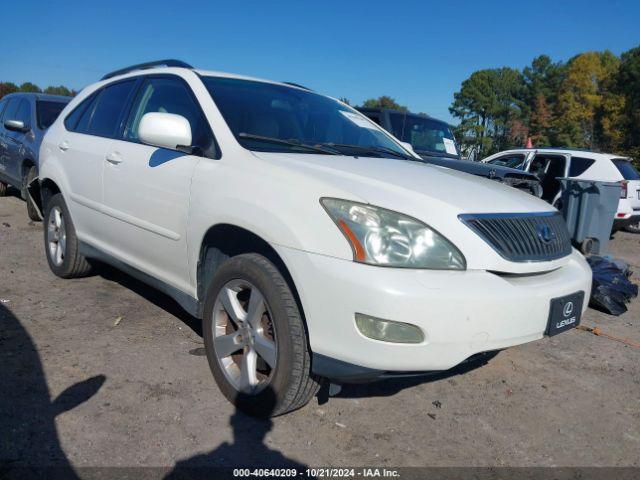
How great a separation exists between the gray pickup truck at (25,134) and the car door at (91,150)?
292 centimetres

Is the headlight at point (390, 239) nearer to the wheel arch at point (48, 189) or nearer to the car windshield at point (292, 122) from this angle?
the car windshield at point (292, 122)

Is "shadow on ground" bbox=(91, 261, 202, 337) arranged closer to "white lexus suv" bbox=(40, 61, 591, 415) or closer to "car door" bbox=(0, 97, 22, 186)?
"white lexus suv" bbox=(40, 61, 591, 415)

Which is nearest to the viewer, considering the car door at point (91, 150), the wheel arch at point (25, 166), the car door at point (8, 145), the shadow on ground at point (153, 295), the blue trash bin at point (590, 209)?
the car door at point (91, 150)

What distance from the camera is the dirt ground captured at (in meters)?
2.42

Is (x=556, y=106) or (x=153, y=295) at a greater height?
(x=556, y=106)

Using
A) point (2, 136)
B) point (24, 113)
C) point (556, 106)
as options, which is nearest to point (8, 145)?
point (2, 136)

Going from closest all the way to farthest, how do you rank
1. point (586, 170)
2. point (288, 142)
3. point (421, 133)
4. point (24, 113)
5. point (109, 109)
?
point (288, 142)
point (109, 109)
point (24, 113)
point (421, 133)
point (586, 170)

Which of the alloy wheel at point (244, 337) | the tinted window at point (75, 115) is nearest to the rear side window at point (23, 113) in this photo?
the tinted window at point (75, 115)

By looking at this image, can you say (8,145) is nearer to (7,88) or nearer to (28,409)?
(28,409)

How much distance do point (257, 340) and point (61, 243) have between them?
111 inches

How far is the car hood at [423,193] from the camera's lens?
2299 mm

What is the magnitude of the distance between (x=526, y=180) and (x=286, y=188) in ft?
19.0

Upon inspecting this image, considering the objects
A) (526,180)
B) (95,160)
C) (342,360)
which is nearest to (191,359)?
(342,360)

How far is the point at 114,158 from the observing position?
11.9ft
